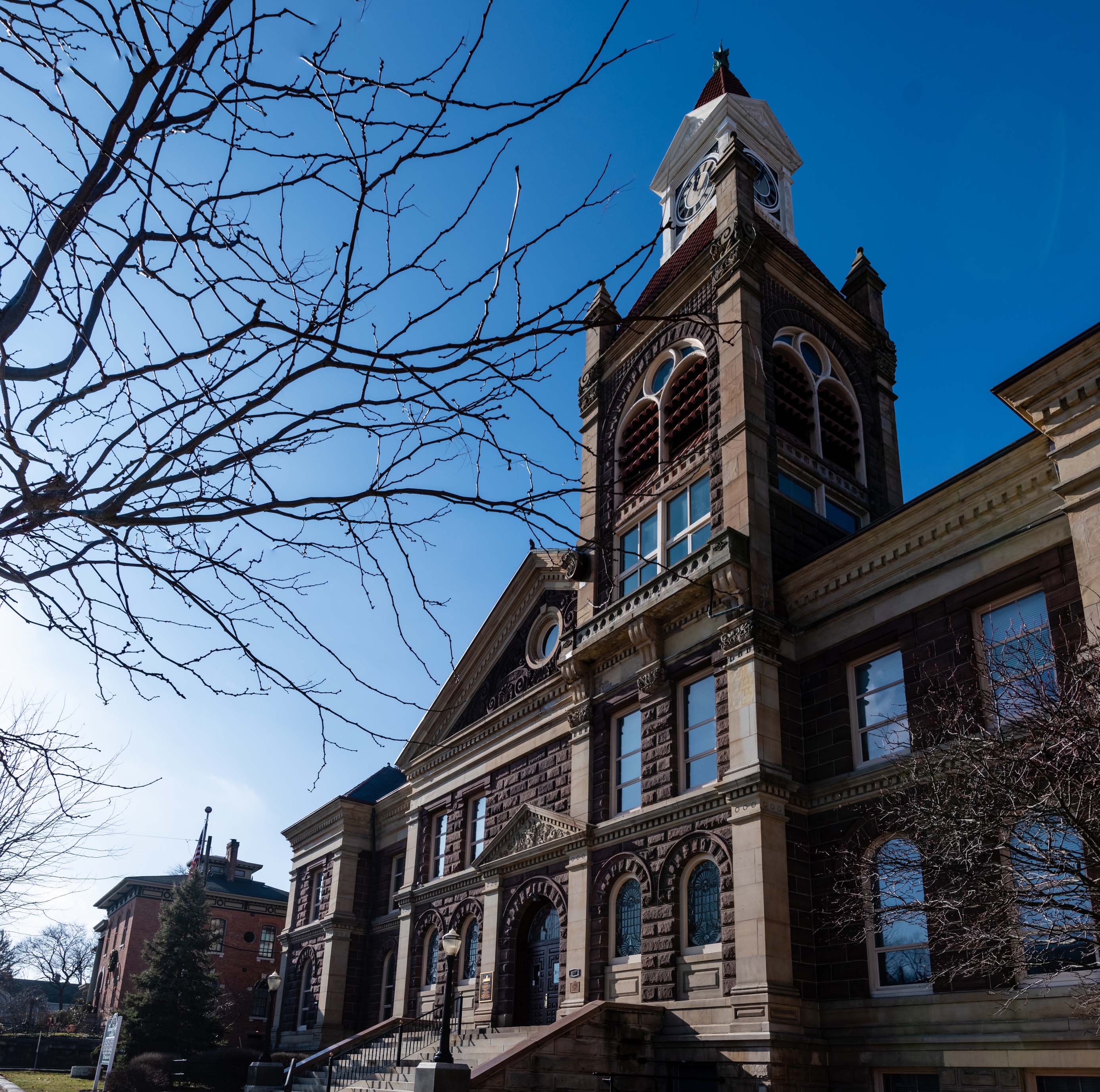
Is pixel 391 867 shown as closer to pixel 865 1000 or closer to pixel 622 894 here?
pixel 622 894

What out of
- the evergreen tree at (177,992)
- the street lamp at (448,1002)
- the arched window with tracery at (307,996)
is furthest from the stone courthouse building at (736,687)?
the evergreen tree at (177,992)

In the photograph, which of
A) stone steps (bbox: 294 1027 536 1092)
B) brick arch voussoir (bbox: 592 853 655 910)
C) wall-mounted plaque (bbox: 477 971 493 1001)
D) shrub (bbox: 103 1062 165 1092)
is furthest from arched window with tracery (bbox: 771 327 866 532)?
shrub (bbox: 103 1062 165 1092)

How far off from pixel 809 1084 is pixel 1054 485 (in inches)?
388

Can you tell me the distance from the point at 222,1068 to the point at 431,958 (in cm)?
1455

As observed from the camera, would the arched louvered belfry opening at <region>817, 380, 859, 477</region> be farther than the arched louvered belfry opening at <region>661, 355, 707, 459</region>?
Yes

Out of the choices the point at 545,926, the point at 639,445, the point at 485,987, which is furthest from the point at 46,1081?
the point at 639,445

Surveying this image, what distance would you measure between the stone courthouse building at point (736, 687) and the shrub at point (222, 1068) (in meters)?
5.65

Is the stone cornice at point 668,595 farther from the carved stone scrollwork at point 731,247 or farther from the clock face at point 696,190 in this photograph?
the clock face at point 696,190

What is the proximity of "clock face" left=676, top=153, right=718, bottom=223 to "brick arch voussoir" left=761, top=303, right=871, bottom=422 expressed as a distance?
7.62m

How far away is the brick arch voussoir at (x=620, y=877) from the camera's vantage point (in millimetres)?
18750

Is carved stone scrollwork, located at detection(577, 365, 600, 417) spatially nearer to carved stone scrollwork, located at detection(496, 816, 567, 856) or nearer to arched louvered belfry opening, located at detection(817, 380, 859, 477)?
arched louvered belfry opening, located at detection(817, 380, 859, 477)

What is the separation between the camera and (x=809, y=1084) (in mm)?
15156

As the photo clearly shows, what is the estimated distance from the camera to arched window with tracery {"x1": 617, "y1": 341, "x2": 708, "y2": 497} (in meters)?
22.9

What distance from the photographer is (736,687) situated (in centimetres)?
1812
